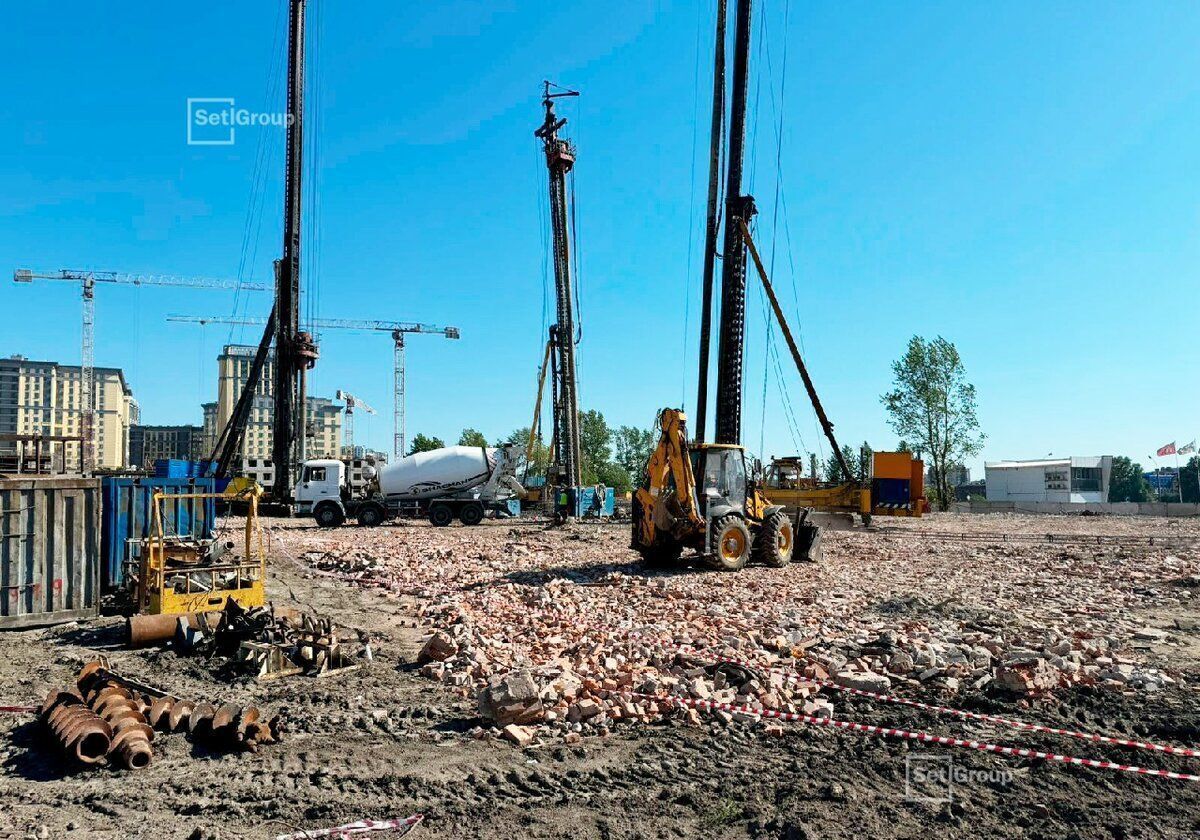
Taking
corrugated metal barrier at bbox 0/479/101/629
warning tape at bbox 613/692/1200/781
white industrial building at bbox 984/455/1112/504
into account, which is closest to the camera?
warning tape at bbox 613/692/1200/781

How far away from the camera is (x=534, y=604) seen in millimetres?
11727

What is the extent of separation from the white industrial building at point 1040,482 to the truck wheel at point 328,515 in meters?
56.8

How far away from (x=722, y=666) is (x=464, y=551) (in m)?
13.3

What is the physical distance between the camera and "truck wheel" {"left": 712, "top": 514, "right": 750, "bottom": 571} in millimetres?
14438

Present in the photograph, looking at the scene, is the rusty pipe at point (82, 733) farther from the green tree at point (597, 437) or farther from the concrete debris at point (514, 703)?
the green tree at point (597, 437)

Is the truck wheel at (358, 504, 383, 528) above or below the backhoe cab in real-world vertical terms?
below

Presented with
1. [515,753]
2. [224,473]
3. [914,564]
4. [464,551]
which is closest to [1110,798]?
[515,753]

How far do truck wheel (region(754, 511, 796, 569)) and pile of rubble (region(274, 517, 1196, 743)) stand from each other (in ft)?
1.18

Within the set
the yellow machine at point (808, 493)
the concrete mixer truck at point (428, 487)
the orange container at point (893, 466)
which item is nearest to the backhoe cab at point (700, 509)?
the yellow machine at point (808, 493)

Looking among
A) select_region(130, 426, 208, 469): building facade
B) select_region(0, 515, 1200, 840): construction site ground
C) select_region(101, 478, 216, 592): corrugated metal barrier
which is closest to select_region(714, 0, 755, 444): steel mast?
select_region(0, 515, 1200, 840): construction site ground

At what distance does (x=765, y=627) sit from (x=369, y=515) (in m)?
22.8

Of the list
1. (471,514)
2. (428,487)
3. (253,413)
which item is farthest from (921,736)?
(253,413)

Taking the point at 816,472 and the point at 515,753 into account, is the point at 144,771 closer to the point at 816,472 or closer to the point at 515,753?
the point at 515,753

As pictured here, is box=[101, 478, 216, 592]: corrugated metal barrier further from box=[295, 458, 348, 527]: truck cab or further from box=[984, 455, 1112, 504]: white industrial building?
box=[984, 455, 1112, 504]: white industrial building
